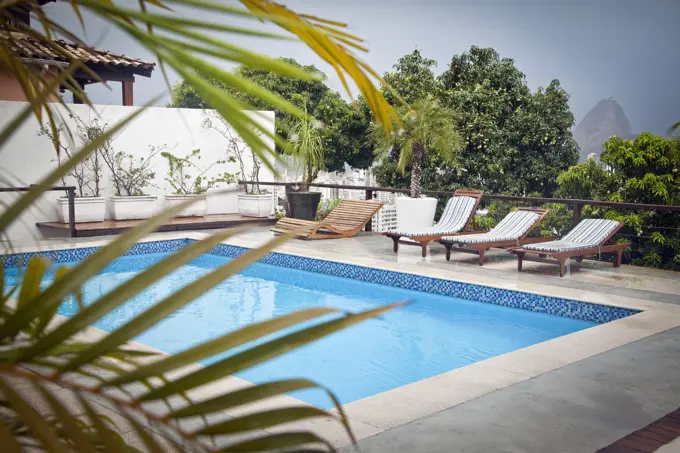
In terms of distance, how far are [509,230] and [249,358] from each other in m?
8.60

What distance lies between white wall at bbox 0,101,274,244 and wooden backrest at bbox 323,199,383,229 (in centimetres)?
135

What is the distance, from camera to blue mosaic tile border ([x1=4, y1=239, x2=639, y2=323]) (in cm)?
633

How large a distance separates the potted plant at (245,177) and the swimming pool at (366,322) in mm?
4195

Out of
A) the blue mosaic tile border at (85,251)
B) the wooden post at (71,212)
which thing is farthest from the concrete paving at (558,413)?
the wooden post at (71,212)

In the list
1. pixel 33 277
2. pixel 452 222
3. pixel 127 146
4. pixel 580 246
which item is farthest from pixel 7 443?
pixel 127 146

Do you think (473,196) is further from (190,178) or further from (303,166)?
(190,178)

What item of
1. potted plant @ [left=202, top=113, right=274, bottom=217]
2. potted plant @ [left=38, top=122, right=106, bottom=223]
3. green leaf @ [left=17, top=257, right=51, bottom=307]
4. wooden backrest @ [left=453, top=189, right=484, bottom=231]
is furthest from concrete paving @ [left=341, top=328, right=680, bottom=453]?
potted plant @ [left=202, top=113, right=274, bottom=217]

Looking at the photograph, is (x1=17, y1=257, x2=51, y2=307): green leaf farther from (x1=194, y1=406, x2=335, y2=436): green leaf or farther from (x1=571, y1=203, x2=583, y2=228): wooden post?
(x1=571, y1=203, x2=583, y2=228): wooden post

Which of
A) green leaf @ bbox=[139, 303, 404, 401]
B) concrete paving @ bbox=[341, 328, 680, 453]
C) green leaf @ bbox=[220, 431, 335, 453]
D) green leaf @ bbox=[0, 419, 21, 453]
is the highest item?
green leaf @ bbox=[139, 303, 404, 401]

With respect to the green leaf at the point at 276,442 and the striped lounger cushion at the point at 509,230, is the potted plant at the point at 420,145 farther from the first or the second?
the green leaf at the point at 276,442

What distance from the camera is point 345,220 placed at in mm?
11133

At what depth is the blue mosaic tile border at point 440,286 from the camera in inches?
249

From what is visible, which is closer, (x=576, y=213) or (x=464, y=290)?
(x=464, y=290)

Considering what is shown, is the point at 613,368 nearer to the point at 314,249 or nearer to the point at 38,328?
the point at 38,328
